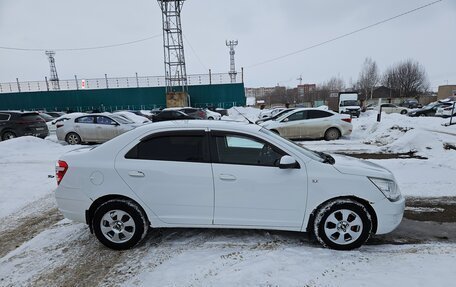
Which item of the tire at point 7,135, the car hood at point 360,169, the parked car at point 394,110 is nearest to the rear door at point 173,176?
the car hood at point 360,169

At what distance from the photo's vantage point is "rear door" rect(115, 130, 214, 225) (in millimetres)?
3250

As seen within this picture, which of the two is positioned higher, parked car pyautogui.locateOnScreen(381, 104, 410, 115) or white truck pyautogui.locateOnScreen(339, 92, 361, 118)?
white truck pyautogui.locateOnScreen(339, 92, 361, 118)

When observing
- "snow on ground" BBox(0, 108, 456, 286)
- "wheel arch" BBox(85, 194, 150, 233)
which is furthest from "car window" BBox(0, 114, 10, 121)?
"wheel arch" BBox(85, 194, 150, 233)

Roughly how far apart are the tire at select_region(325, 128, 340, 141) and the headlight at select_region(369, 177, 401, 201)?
29.6 ft

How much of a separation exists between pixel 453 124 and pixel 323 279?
16634mm

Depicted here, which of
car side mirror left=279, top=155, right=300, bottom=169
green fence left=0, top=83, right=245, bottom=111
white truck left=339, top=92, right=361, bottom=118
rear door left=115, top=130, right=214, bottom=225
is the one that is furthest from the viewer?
green fence left=0, top=83, right=245, bottom=111

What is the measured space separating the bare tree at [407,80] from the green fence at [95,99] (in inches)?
1720

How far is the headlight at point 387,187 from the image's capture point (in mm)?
3281

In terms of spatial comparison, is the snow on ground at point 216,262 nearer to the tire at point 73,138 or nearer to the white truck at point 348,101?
the tire at point 73,138

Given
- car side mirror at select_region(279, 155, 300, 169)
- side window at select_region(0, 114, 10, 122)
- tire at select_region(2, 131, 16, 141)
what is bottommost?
tire at select_region(2, 131, 16, 141)

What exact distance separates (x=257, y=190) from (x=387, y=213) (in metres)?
1.61

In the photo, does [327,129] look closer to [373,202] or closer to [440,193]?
[440,193]

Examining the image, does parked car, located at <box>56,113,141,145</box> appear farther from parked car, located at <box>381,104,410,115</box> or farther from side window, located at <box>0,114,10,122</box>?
parked car, located at <box>381,104,410,115</box>

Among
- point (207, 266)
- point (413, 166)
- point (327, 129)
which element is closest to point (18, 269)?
point (207, 266)
